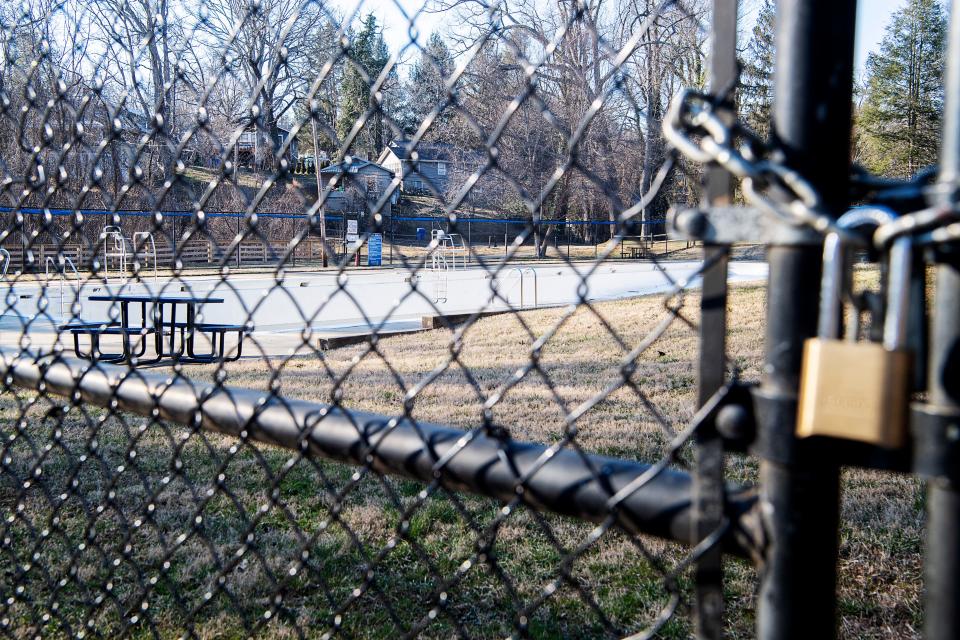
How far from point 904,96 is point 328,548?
94.6 feet

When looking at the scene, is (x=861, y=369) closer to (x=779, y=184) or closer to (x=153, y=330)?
(x=779, y=184)

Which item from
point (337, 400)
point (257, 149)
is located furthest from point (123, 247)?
point (337, 400)

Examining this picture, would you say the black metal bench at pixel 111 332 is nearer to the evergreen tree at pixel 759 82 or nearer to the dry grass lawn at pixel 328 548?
the dry grass lawn at pixel 328 548

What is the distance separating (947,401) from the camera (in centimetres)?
58

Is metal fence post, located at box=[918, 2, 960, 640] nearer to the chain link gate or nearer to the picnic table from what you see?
the chain link gate

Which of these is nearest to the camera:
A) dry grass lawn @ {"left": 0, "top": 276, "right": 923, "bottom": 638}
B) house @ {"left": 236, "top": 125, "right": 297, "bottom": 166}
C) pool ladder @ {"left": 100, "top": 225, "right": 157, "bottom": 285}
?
house @ {"left": 236, "top": 125, "right": 297, "bottom": 166}

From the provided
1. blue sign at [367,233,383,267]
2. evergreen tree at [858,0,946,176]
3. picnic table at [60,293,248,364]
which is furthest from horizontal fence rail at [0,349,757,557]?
evergreen tree at [858,0,946,176]

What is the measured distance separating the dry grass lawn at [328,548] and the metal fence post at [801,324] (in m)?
0.29

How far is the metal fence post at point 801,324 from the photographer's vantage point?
0.64m

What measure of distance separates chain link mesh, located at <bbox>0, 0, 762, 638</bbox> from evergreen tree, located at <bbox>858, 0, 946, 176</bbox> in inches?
861

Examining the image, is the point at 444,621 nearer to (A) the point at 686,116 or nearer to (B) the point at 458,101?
(B) the point at 458,101

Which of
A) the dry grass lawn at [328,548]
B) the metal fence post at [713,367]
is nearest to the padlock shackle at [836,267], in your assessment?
the metal fence post at [713,367]

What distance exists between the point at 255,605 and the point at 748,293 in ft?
32.2

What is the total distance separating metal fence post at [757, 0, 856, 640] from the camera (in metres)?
0.64
